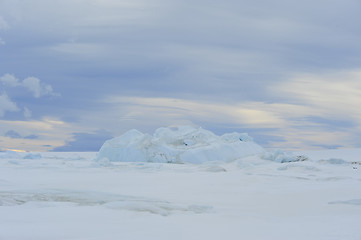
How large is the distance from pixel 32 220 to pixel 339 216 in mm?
3220

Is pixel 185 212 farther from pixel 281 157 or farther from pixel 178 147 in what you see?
pixel 178 147

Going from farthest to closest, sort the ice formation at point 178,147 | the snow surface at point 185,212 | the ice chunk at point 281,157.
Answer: the ice formation at point 178,147 < the ice chunk at point 281,157 < the snow surface at point 185,212

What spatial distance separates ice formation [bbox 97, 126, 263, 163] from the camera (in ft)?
58.4

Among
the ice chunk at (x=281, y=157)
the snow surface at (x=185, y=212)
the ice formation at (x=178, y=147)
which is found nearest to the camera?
the snow surface at (x=185, y=212)

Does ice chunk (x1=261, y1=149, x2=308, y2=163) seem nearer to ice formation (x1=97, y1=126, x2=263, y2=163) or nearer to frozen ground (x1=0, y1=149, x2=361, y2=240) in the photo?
ice formation (x1=97, y1=126, x2=263, y2=163)

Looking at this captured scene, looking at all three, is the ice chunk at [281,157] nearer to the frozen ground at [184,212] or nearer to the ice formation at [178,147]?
the ice formation at [178,147]

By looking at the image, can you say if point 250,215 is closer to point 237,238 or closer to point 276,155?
point 237,238

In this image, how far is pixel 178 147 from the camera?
1881 centimetres

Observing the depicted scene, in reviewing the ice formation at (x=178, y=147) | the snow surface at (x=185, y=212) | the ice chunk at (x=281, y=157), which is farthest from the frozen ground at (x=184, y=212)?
the ice formation at (x=178, y=147)

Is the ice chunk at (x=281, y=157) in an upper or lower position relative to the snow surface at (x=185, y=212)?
upper

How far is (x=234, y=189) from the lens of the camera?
7.34m

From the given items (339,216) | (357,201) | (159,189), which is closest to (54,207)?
(159,189)

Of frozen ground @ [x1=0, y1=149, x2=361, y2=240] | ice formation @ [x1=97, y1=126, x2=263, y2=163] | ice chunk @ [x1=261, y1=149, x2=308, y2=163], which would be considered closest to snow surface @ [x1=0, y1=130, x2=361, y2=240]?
frozen ground @ [x1=0, y1=149, x2=361, y2=240]

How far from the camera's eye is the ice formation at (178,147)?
58.4 ft
